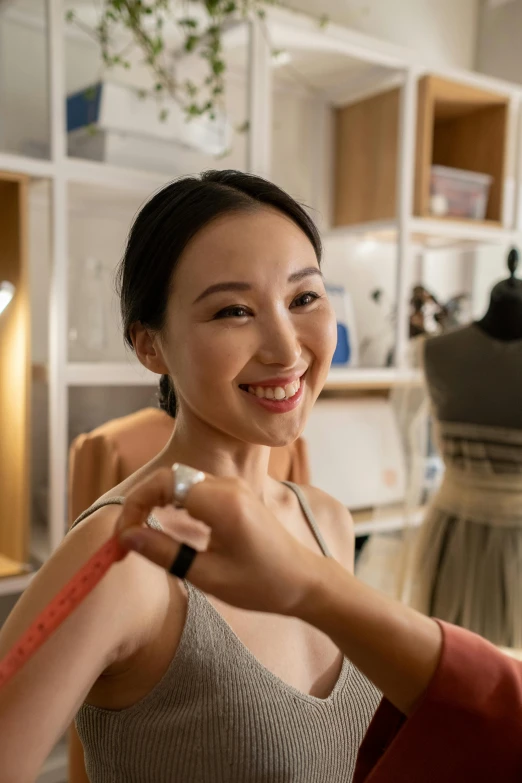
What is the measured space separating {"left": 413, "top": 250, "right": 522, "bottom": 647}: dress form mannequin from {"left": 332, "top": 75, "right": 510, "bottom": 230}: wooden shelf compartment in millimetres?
745

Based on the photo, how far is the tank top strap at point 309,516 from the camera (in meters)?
0.98

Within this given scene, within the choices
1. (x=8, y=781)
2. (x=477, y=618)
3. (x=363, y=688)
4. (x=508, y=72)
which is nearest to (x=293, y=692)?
(x=363, y=688)

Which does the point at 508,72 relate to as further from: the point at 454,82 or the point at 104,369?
the point at 104,369

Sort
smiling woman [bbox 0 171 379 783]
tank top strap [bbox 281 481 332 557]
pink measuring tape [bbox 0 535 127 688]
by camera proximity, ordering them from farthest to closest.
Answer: tank top strap [bbox 281 481 332 557] → smiling woman [bbox 0 171 379 783] → pink measuring tape [bbox 0 535 127 688]

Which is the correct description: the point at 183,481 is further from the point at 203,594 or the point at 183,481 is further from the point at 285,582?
the point at 203,594

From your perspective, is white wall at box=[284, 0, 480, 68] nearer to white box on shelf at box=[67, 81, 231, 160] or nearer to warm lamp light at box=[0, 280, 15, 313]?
white box on shelf at box=[67, 81, 231, 160]

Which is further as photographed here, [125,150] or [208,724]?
[125,150]

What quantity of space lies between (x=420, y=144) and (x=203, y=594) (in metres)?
1.86

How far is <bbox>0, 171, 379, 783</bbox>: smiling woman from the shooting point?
702 millimetres

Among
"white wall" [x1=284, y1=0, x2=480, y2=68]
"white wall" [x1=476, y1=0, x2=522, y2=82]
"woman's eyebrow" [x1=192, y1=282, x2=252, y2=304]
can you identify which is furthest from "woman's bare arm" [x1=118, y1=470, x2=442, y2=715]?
"white wall" [x1=476, y1=0, x2=522, y2=82]

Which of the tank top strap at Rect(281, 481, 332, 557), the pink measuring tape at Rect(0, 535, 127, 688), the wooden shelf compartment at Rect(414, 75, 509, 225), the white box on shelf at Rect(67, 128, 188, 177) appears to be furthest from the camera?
the wooden shelf compartment at Rect(414, 75, 509, 225)

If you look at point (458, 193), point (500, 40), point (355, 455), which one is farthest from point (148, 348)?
point (500, 40)

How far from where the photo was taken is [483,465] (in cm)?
165

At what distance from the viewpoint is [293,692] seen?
2.53ft
